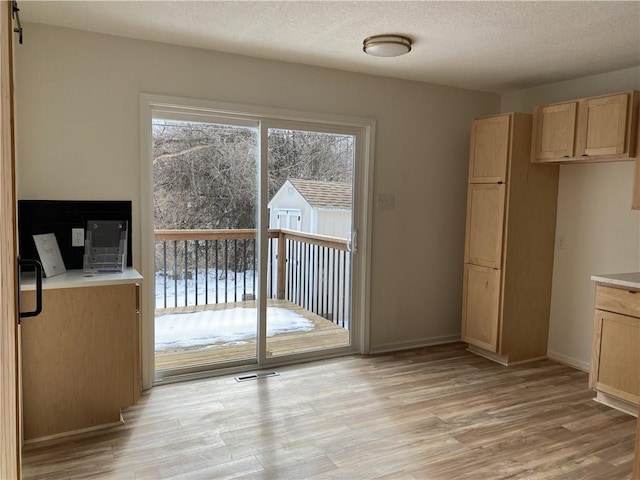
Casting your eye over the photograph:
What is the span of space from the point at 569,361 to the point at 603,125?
199 centimetres

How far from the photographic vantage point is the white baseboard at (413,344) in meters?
4.35

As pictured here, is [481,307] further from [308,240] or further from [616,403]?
[308,240]

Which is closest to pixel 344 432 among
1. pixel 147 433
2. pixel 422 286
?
pixel 147 433

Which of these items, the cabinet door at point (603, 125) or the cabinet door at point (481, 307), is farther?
the cabinet door at point (481, 307)

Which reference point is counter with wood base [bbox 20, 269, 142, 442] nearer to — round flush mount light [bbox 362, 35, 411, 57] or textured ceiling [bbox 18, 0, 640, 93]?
textured ceiling [bbox 18, 0, 640, 93]

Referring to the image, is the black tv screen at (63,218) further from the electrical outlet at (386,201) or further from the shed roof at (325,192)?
the electrical outlet at (386,201)

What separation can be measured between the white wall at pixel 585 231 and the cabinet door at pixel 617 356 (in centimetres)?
69

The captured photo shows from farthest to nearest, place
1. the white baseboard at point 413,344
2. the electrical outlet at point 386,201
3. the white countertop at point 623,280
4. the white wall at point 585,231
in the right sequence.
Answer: the white baseboard at point 413,344 → the electrical outlet at point 386,201 → the white wall at point 585,231 → the white countertop at point 623,280

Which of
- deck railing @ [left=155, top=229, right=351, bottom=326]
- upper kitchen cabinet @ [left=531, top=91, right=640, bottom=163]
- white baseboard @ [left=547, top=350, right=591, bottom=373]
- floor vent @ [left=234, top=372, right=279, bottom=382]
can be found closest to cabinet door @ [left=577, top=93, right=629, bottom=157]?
upper kitchen cabinet @ [left=531, top=91, right=640, bottom=163]

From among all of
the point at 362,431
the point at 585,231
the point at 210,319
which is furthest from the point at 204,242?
the point at 585,231

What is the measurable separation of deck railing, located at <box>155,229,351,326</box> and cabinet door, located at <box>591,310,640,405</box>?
1.93 m

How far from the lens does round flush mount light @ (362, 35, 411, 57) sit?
10.2ft

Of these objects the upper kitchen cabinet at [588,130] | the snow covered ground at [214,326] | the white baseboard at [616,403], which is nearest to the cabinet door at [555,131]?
the upper kitchen cabinet at [588,130]

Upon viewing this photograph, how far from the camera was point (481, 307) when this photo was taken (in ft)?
13.8
